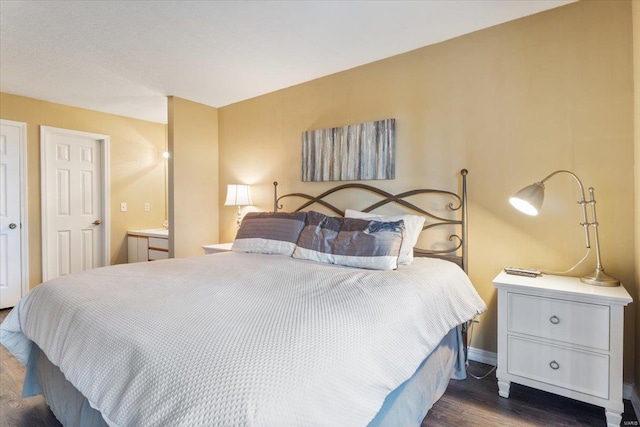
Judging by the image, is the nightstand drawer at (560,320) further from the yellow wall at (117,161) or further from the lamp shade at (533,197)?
the yellow wall at (117,161)

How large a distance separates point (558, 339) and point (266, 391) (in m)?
1.73

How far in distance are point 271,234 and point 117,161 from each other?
296 centimetres

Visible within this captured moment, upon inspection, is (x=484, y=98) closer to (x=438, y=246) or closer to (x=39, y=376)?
(x=438, y=246)

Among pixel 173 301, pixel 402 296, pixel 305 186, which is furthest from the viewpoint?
pixel 305 186

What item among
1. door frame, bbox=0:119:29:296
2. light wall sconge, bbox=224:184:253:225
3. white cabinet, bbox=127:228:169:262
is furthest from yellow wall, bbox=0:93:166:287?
light wall sconge, bbox=224:184:253:225

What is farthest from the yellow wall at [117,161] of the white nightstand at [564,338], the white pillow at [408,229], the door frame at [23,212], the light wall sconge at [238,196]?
the white nightstand at [564,338]

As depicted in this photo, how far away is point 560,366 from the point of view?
5.77 feet

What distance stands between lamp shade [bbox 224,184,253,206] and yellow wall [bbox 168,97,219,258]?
50 cm

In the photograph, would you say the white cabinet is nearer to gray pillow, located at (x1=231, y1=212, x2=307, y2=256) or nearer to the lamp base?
gray pillow, located at (x1=231, y1=212, x2=307, y2=256)

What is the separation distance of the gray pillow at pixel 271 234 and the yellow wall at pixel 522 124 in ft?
2.71

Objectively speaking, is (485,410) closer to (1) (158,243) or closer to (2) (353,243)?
(2) (353,243)

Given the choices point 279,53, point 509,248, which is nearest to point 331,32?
point 279,53

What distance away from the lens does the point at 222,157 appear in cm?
411

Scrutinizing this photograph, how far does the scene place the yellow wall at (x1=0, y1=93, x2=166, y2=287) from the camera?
368 centimetres
